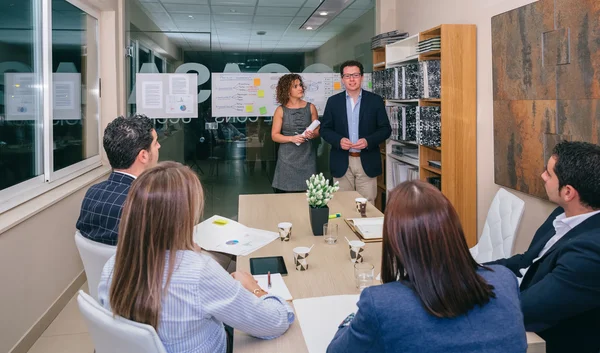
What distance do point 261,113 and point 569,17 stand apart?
11.2 feet

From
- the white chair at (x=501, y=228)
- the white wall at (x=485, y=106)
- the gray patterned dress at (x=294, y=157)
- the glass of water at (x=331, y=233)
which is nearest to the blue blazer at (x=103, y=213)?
the glass of water at (x=331, y=233)

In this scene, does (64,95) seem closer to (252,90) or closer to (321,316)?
(252,90)

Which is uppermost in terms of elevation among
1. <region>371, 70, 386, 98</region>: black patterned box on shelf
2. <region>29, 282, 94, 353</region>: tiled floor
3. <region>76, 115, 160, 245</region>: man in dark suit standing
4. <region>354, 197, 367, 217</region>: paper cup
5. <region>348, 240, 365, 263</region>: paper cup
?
<region>371, 70, 386, 98</region>: black patterned box on shelf

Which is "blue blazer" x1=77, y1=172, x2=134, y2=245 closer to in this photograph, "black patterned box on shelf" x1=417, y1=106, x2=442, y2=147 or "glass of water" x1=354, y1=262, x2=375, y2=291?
"glass of water" x1=354, y1=262, x2=375, y2=291

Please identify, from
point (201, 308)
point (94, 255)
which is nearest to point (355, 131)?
point (94, 255)

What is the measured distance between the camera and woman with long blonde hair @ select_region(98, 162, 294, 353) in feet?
3.97

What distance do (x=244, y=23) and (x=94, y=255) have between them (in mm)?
4106

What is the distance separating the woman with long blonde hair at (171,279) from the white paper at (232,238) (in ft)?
2.70

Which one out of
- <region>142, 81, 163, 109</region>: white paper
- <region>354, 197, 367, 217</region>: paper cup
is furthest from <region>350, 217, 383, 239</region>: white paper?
<region>142, 81, 163, 109</region>: white paper

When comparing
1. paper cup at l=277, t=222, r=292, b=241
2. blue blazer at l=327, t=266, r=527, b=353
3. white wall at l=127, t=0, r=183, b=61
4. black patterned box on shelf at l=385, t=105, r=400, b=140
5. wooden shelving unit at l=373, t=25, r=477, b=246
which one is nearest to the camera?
blue blazer at l=327, t=266, r=527, b=353

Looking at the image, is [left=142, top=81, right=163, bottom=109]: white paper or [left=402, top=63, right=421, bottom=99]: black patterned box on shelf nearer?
[left=402, top=63, right=421, bottom=99]: black patterned box on shelf

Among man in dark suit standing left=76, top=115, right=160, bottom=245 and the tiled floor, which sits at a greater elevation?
man in dark suit standing left=76, top=115, right=160, bottom=245

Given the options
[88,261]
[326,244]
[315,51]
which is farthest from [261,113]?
[88,261]

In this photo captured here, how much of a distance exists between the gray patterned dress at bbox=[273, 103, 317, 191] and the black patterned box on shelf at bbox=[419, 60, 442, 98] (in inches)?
43.8
